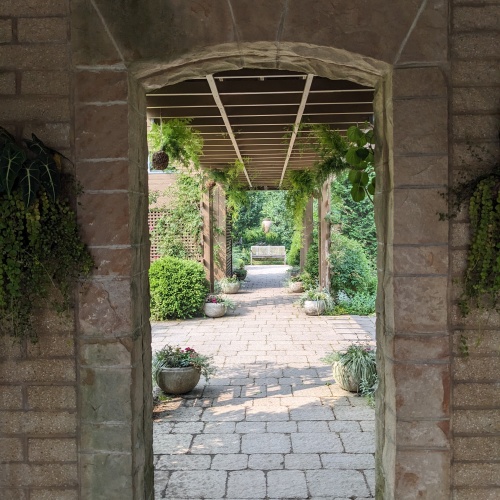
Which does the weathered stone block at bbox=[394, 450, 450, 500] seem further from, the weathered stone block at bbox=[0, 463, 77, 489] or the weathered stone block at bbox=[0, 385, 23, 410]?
the weathered stone block at bbox=[0, 385, 23, 410]

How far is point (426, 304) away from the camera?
2.38 metres

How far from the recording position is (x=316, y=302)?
33.7 ft

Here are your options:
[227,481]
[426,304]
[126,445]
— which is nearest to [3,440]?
[126,445]

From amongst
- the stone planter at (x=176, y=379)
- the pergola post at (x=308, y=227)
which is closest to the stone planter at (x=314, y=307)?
the pergola post at (x=308, y=227)

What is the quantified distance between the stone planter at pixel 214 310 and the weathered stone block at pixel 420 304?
7.78 meters

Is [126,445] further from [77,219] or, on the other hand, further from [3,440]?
[77,219]

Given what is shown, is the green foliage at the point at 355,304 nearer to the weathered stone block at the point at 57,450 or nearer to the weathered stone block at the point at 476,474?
the weathered stone block at the point at 476,474

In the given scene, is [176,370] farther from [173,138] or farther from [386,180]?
[386,180]

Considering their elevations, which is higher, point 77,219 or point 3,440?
point 77,219

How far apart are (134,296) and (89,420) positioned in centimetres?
57

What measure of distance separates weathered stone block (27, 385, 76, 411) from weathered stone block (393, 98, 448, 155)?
1772 millimetres

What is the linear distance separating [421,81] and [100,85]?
1.36 m

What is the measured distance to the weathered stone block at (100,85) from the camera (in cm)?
237

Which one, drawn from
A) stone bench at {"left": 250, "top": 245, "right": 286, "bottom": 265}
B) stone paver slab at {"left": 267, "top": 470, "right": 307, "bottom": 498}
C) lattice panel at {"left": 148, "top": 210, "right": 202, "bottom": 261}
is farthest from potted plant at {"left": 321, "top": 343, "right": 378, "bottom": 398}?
stone bench at {"left": 250, "top": 245, "right": 286, "bottom": 265}
